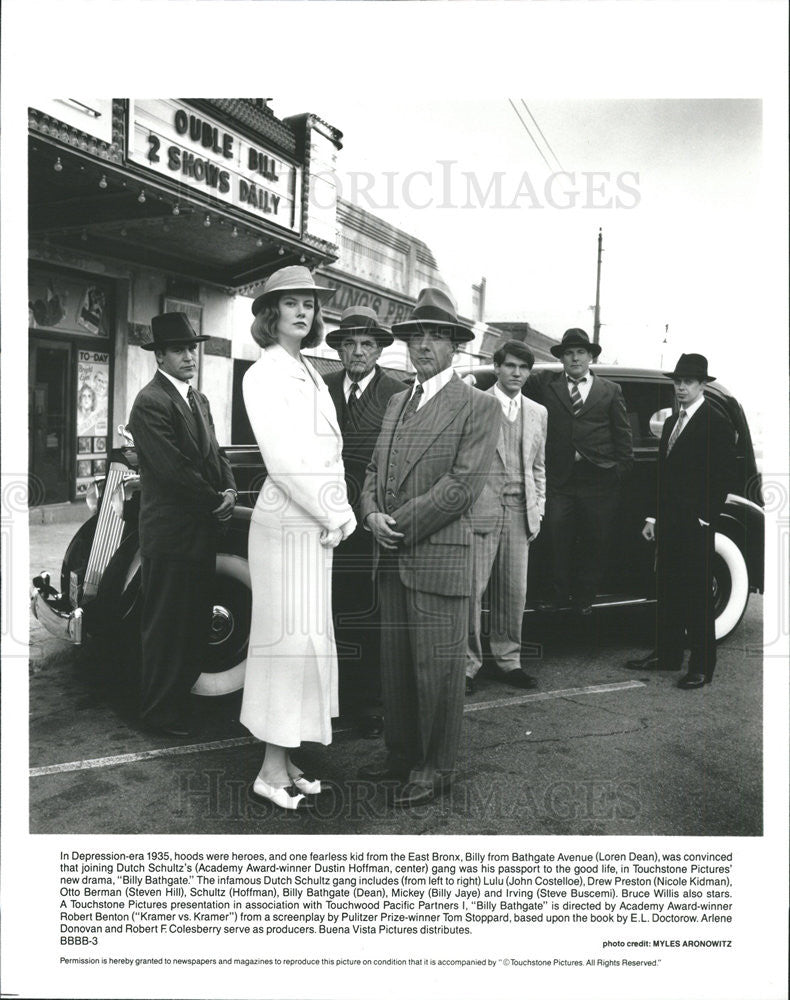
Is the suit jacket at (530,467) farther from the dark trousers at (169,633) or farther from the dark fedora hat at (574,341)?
the dark trousers at (169,633)

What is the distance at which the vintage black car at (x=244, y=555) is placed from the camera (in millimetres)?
3201

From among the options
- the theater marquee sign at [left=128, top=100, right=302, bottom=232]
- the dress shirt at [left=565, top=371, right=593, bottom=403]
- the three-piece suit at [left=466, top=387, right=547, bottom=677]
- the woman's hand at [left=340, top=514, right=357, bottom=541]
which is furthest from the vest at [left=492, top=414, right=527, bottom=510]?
the theater marquee sign at [left=128, top=100, right=302, bottom=232]

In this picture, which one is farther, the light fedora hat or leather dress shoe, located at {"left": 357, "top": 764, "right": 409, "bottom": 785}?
leather dress shoe, located at {"left": 357, "top": 764, "right": 409, "bottom": 785}

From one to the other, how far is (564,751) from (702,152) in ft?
7.18

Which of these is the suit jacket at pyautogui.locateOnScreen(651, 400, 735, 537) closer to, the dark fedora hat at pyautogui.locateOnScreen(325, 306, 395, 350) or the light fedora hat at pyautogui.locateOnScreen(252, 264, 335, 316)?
the dark fedora hat at pyautogui.locateOnScreen(325, 306, 395, 350)

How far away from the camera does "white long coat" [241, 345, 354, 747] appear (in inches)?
92.8

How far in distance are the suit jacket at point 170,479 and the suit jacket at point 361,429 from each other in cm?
54

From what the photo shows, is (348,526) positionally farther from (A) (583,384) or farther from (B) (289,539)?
(A) (583,384)

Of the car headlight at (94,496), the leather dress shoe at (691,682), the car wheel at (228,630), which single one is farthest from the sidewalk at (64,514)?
the leather dress shoe at (691,682)

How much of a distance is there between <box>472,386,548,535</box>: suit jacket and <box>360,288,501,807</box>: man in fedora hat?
1136 millimetres

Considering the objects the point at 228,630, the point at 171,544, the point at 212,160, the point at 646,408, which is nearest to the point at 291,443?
the point at 171,544

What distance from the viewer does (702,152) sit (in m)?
2.61

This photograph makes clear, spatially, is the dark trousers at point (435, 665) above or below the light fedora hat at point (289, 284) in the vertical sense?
below

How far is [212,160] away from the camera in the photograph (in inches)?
237
